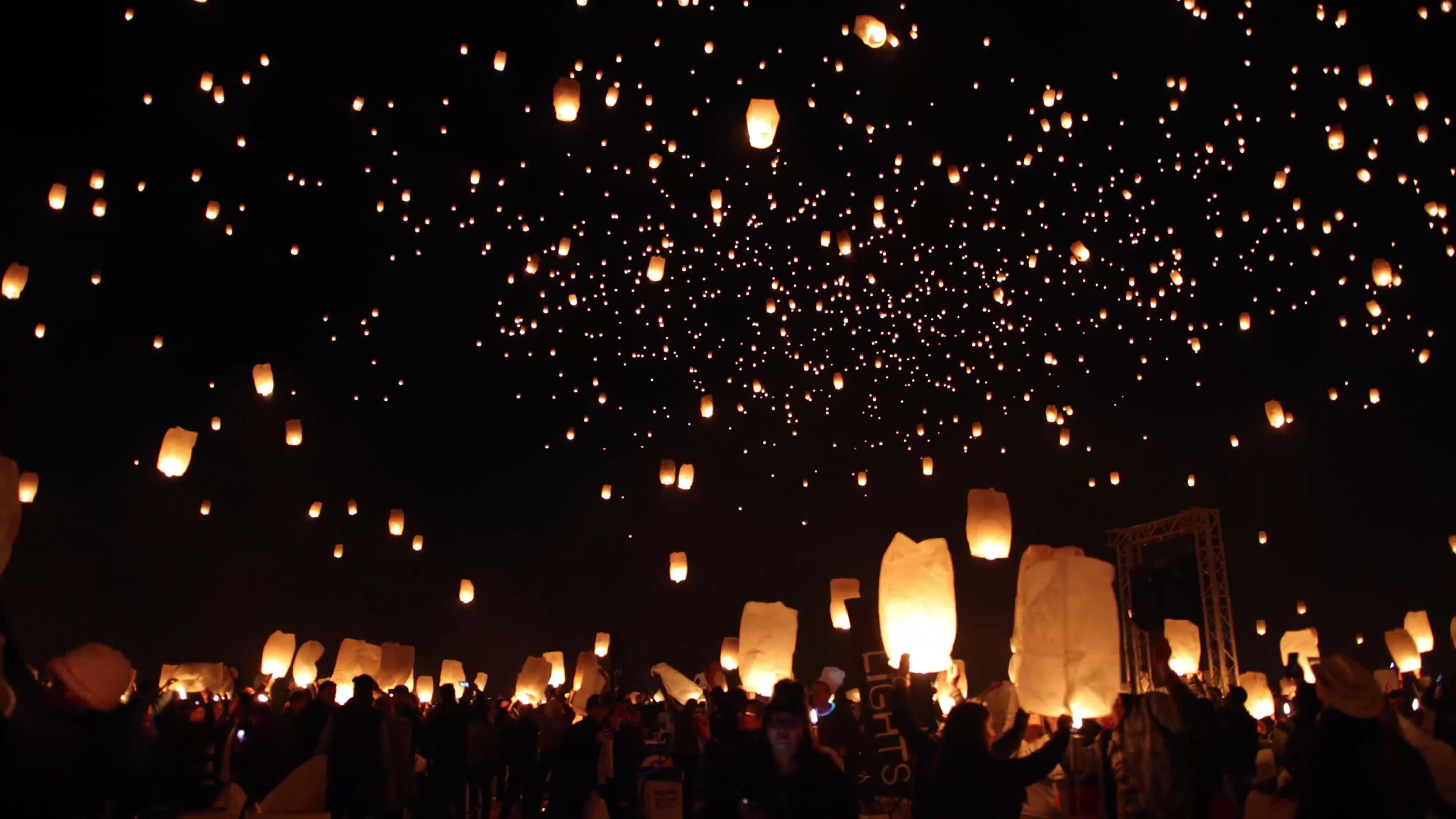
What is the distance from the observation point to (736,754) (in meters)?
3.60

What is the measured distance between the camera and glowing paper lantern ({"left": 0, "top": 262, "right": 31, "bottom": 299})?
9359 mm

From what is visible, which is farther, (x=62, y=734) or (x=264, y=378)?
(x=264, y=378)

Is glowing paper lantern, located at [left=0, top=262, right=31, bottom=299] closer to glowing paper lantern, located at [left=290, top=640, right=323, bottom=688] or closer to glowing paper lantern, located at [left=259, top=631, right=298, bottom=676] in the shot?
glowing paper lantern, located at [left=259, top=631, right=298, bottom=676]

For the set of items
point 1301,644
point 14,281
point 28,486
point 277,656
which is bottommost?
point 1301,644

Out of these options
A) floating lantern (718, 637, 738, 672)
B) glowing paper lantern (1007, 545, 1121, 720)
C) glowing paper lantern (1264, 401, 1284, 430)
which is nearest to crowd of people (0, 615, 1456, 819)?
glowing paper lantern (1007, 545, 1121, 720)

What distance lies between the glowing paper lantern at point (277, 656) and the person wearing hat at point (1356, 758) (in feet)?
44.2

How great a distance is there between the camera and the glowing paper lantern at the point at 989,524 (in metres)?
8.31

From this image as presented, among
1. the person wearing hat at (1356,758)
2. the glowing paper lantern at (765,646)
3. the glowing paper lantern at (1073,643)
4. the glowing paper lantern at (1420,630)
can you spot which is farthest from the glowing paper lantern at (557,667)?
the person wearing hat at (1356,758)

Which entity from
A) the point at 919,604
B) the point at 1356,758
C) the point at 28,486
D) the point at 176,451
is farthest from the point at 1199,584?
the point at 28,486

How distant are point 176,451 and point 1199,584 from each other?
1237cm

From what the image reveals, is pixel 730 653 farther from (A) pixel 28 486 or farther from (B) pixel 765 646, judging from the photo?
(A) pixel 28 486

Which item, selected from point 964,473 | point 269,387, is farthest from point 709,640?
point 269,387

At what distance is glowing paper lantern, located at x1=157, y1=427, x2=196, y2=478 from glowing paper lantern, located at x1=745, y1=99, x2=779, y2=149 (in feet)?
21.2

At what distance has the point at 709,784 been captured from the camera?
12.2 feet
